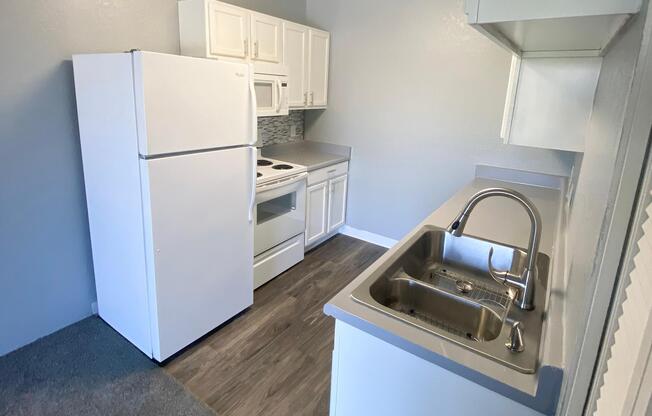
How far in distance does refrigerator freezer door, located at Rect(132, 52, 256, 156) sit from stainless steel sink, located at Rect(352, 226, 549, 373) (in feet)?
3.93

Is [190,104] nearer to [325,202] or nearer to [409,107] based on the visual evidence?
[325,202]

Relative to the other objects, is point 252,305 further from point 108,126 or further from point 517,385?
point 517,385

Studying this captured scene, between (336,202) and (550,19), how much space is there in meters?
2.99

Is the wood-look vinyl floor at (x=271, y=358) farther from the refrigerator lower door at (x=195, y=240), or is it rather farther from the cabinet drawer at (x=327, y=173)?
the cabinet drawer at (x=327, y=173)

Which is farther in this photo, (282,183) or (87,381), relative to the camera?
(282,183)

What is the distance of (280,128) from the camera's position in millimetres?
3738

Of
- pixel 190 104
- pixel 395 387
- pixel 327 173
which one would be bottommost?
pixel 395 387

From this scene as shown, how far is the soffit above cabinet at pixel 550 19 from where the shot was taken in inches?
28.1

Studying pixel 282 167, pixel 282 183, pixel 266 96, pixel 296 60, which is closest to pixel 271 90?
pixel 266 96

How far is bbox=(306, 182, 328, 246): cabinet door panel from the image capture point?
3336mm

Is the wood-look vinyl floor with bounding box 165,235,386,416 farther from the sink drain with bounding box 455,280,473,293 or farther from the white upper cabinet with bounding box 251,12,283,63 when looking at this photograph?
the white upper cabinet with bounding box 251,12,283,63

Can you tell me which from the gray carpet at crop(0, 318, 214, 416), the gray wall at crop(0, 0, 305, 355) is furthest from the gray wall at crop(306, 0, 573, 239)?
the gray carpet at crop(0, 318, 214, 416)

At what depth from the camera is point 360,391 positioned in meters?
1.14

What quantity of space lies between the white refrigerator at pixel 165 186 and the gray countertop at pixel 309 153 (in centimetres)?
109
